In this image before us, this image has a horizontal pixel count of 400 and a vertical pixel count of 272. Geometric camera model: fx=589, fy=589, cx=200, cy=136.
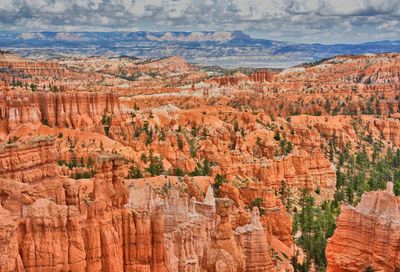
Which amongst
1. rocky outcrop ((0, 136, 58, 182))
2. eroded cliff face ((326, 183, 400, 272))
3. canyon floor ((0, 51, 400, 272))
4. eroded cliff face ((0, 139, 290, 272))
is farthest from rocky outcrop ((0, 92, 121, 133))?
eroded cliff face ((326, 183, 400, 272))

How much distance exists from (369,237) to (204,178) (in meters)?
22.4

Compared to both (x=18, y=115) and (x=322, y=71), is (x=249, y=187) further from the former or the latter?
(x=322, y=71)

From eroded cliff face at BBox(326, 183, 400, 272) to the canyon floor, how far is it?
58 millimetres

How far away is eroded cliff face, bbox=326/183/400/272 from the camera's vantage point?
89.3 ft

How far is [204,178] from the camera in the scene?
162ft

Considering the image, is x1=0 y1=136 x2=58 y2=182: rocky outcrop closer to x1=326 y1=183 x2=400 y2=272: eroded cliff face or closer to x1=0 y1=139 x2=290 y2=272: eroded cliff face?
x1=0 y1=139 x2=290 y2=272: eroded cliff face

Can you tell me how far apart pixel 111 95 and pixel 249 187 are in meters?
36.2

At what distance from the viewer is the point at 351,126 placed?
90.4 metres

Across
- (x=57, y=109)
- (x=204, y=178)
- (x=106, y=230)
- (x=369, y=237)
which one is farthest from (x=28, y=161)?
(x=57, y=109)

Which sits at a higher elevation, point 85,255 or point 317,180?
point 85,255

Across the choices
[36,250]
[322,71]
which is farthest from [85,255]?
[322,71]

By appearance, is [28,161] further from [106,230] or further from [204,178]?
[204,178]

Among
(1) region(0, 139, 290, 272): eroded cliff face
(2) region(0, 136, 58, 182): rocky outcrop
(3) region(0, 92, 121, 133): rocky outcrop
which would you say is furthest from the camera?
(3) region(0, 92, 121, 133): rocky outcrop

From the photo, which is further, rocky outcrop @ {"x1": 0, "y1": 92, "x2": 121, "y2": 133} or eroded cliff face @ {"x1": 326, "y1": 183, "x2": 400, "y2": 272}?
rocky outcrop @ {"x1": 0, "y1": 92, "x2": 121, "y2": 133}
